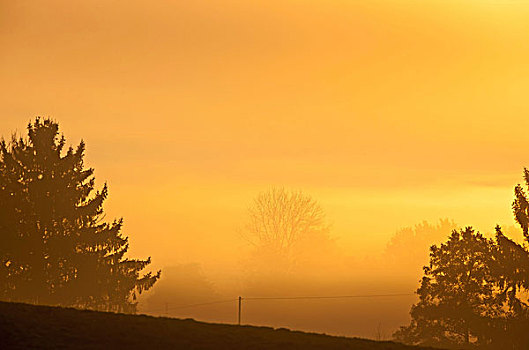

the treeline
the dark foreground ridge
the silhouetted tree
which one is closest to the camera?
the dark foreground ridge

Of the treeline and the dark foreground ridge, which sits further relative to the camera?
the treeline

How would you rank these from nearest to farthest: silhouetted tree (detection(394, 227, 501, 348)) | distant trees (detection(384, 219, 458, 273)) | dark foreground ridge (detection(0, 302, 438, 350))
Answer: dark foreground ridge (detection(0, 302, 438, 350)) < silhouetted tree (detection(394, 227, 501, 348)) < distant trees (detection(384, 219, 458, 273))

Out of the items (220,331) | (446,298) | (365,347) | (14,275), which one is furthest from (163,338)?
(446,298)

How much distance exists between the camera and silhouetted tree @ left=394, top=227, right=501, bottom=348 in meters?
51.0

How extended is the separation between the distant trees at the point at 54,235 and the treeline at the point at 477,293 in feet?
70.2

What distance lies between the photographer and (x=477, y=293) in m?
51.7

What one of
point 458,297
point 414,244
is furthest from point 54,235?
point 414,244

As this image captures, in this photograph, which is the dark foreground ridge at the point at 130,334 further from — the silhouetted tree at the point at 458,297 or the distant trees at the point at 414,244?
the distant trees at the point at 414,244

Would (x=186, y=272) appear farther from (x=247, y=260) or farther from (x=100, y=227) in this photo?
(x=100, y=227)

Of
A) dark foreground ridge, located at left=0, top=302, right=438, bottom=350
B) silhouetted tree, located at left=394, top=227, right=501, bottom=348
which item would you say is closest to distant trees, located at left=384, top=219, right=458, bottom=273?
silhouetted tree, located at left=394, top=227, right=501, bottom=348

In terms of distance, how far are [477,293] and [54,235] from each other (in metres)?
28.4

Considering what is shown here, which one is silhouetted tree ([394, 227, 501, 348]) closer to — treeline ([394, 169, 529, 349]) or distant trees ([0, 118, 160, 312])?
treeline ([394, 169, 529, 349])

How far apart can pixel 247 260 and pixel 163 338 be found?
8807 centimetres

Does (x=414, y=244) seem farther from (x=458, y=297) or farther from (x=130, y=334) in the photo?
(x=130, y=334)
